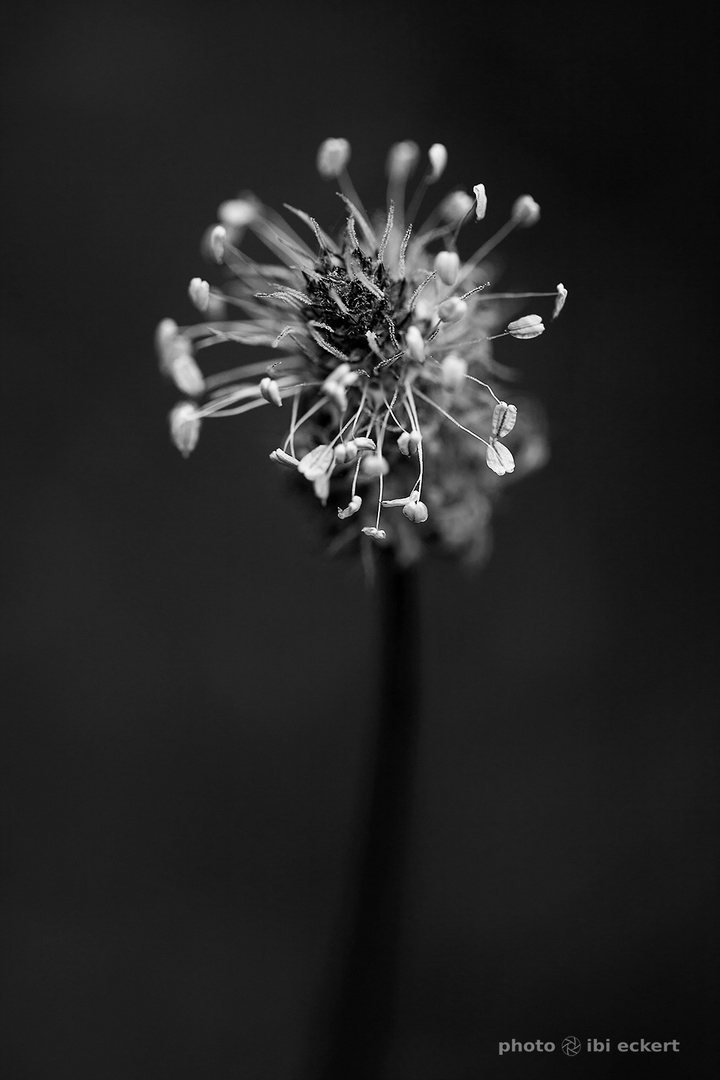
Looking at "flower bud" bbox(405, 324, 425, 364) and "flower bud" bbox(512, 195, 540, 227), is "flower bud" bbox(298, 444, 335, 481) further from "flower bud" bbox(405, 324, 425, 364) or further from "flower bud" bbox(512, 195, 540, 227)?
"flower bud" bbox(512, 195, 540, 227)

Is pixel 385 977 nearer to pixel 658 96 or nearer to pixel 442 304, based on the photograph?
pixel 442 304

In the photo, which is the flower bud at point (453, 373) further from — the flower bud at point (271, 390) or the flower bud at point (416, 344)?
the flower bud at point (271, 390)

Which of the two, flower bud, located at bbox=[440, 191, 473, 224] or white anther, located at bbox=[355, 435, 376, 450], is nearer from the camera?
white anther, located at bbox=[355, 435, 376, 450]

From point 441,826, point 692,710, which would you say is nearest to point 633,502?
point 692,710

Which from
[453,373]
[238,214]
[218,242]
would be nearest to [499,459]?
[453,373]

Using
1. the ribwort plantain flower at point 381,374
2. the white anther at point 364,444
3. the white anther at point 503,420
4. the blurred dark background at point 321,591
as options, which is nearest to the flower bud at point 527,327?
the ribwort plantain flower at point 381,374

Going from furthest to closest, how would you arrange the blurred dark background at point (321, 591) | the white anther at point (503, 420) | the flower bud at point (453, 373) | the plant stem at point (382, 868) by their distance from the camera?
the blurred dark background at point (321, 591) < the plant stem at point (382, 868) < the white anther at point (503, 420) < the flower bud at point (453, 373)

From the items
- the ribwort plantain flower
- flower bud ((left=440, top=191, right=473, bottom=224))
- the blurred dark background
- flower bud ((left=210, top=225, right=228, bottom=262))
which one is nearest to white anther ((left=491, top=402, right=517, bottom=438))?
the ribwort plantain flower
